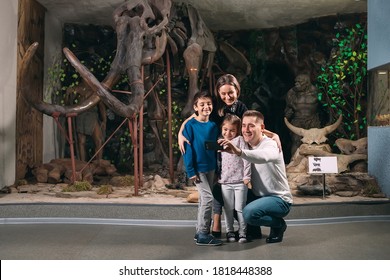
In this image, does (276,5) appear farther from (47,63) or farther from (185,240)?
(185,240)

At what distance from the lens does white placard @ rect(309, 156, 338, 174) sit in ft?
16.0

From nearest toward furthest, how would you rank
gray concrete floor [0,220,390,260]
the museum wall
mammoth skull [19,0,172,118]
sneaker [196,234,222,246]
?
gray concrete floor [0,220,390,260], sneaker [196,234,222,246], mammoth skull [19,0,172,118], the museum wall

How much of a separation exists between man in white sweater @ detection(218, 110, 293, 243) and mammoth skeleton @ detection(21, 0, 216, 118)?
5.24 feet

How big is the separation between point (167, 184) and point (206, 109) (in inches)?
109

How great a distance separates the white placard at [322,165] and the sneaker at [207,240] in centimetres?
180

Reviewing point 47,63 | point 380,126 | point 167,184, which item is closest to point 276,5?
point 380,126

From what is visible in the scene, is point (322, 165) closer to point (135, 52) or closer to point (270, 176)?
point (270, 176)

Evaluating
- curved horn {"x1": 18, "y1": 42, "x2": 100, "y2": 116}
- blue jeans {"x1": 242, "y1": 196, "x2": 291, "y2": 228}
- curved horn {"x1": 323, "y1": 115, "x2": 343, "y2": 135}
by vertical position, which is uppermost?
curved horn {"x1": 18, "y1": 42, "x2": 100, "y2": 116}

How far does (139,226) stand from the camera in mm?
4473

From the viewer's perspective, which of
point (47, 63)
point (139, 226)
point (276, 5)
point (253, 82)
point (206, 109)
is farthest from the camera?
point (253, 82)

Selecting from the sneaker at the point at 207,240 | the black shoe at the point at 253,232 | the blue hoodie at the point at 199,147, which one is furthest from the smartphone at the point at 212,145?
the black shoe at the point at 253,232

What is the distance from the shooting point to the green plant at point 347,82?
7.55m

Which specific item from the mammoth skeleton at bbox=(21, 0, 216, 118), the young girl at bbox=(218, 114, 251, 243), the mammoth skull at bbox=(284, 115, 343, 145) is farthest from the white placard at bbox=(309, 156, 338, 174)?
the mammoth skeleton at bbox=(21, 0, 216, 118)

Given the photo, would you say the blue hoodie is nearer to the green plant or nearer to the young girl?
the young girl
